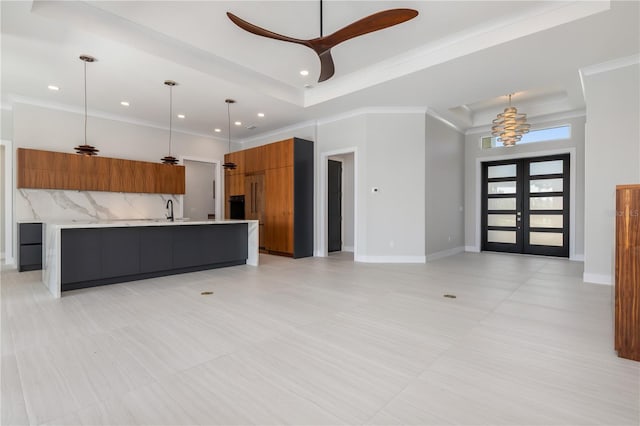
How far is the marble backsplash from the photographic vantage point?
5.95m

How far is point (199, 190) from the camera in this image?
10.2 meters

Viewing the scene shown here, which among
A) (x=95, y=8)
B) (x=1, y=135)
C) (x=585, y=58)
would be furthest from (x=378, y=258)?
(x=1, y=135)

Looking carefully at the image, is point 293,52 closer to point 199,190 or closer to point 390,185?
point 390,185

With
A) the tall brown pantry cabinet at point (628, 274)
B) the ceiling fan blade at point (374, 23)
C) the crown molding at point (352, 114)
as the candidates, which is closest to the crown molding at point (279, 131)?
the crown molding at point (352, 114)

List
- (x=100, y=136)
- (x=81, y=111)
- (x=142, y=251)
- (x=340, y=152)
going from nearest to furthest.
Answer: (x=142, y=251)
(x=81, y=111)
(x=100, y=136)
(x=340, y=152)

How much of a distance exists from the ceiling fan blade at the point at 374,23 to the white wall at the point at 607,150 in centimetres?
352

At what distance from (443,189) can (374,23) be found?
4926mm

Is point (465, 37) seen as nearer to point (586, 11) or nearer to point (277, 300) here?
point (586, 11)

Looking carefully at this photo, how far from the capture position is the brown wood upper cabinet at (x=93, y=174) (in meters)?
5.79

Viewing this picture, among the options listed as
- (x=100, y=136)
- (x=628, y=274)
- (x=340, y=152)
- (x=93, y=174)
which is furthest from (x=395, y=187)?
(x=100, y=136)

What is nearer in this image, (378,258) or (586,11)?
(586,11)

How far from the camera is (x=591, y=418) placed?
5.18 feet

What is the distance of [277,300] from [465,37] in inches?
164

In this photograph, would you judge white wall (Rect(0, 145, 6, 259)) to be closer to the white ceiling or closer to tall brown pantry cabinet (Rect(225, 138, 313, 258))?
the white ceiling
